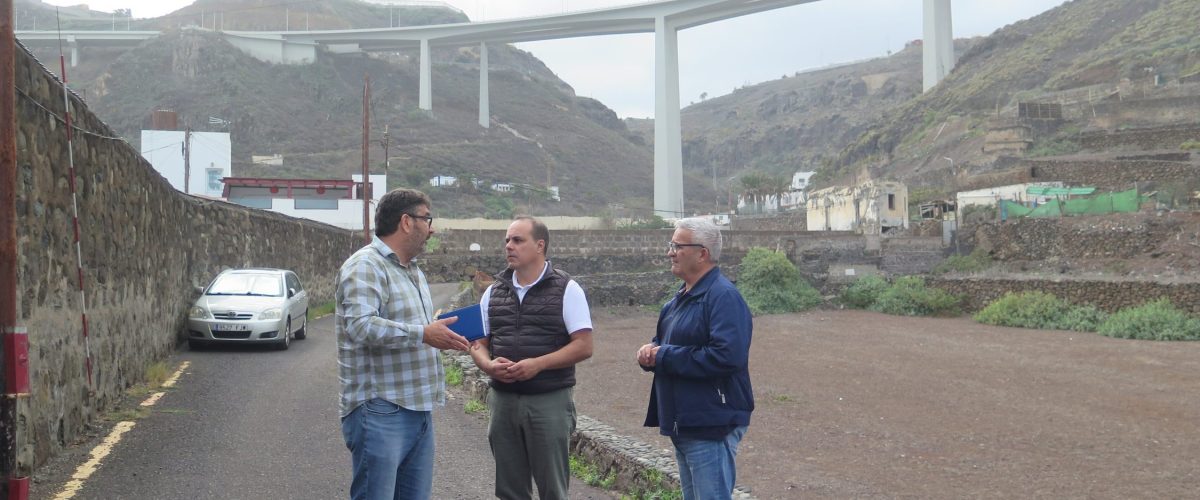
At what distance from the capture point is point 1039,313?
27.7 m

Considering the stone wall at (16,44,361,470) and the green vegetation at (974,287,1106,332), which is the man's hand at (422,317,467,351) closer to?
the stone wall at (16,44,361,470)

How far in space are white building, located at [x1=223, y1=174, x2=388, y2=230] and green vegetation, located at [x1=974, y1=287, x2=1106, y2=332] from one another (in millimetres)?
30646

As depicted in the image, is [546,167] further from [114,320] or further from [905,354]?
[114,320]

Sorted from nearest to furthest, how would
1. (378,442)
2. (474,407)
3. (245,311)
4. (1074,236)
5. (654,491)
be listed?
(378,442), (654,491), (474,407), (245,311), (1074,236)

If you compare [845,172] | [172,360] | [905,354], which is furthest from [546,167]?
[172,360]

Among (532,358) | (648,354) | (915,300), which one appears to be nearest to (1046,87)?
(915,300)

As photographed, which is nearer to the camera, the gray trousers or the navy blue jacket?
the navy blue jacket

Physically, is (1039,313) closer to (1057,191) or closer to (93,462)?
(1057,191)

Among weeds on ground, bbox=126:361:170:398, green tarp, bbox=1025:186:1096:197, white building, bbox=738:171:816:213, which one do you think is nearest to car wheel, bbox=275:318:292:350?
weeds on ground, bbox=126:361:170:398

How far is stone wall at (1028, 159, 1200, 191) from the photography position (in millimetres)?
39000

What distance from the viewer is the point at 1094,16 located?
88.5 m

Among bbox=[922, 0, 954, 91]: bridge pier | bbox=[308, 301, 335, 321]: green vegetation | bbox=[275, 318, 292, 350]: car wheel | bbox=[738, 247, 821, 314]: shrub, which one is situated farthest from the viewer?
bbox=[922, 0, 954, 91]: bridge pier

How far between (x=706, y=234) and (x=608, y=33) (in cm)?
8403

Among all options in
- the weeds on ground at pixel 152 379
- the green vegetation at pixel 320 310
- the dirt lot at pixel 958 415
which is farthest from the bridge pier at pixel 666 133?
the weeds on ground at pixel 152 379
